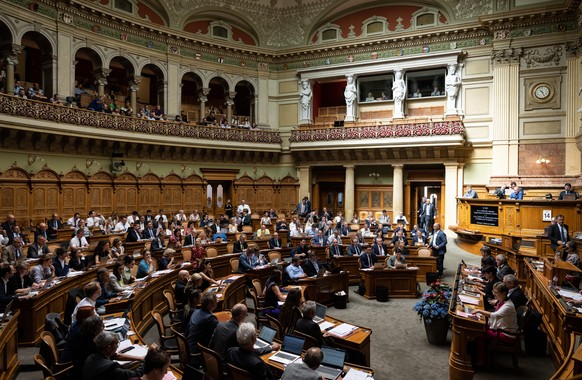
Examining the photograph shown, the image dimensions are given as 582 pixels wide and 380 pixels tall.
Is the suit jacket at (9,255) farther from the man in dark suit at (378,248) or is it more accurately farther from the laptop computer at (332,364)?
the man in dark suit at (378,248)

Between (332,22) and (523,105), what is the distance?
1171 centimetres

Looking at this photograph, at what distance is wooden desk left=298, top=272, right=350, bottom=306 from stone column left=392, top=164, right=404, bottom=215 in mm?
11701

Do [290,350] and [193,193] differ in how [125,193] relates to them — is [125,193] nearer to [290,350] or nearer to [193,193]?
[193,193]

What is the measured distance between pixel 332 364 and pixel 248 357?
3.20ft

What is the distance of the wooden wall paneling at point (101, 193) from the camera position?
18.2m

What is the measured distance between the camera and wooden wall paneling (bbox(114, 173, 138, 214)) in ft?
63.0

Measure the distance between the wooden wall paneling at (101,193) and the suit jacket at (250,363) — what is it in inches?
632

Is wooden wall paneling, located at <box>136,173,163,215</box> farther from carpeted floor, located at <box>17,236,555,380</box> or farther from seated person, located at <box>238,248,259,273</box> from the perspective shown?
carpeted floor, located at <box>17,236,555,380</box>

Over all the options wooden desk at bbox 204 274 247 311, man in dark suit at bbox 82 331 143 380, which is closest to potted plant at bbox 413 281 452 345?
wooden desk at bbox 204 274 247 311

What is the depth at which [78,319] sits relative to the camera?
4.96 m

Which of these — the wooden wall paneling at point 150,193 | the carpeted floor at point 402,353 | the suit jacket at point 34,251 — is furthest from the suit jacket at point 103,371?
the wooden wall paneling at point 150,193

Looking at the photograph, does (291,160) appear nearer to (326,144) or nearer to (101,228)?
(326,144)

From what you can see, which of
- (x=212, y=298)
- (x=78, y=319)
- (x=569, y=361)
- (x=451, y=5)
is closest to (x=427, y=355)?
(x=569, y=361)

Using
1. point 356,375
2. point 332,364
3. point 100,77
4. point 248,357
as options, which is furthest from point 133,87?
point 356,375
